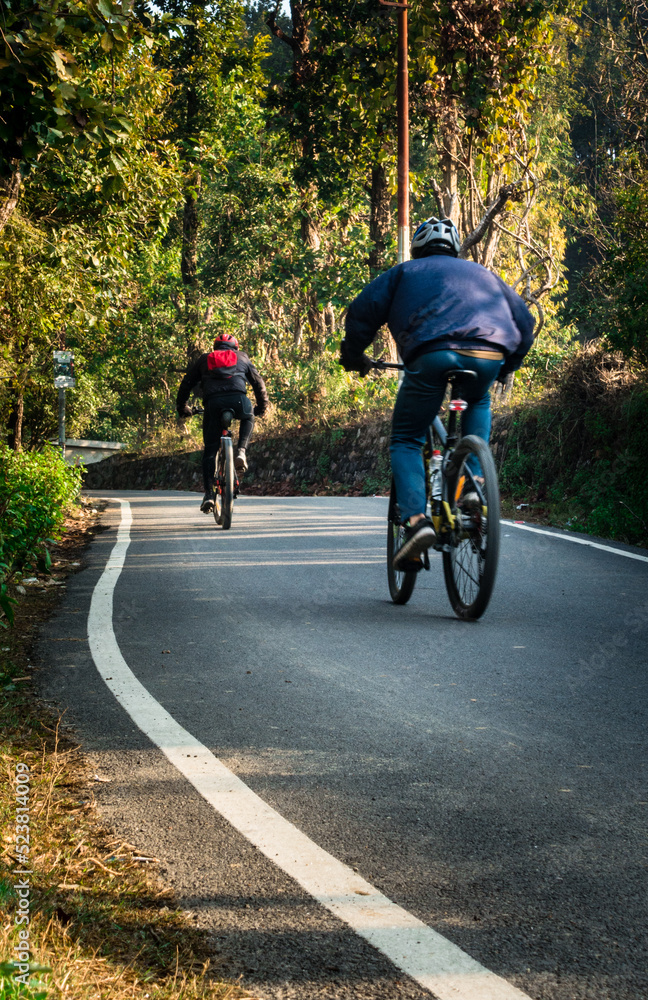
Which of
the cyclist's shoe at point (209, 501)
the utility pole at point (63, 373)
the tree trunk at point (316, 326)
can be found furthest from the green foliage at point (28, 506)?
the tree trunk at point (316, 326)

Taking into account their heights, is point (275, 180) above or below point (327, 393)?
above

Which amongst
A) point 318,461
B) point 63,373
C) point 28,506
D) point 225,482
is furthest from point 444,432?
point 318,461

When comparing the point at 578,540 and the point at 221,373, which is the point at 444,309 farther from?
the point at 221,373

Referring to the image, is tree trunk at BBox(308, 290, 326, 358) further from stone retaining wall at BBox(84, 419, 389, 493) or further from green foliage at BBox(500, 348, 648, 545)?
green foliage at BBox(500, 348, 648, 545)

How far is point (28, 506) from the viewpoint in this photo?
31.2ft

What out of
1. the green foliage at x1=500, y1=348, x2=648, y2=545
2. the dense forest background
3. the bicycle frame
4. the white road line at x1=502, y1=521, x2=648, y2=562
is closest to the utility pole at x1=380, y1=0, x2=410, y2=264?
the dense forest background

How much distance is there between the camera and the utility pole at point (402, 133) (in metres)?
21.5

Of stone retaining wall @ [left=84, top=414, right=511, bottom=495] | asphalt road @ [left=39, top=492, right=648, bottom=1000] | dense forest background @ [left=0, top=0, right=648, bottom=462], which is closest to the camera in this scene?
asphalt road @ [left=39, top=492, right=648, bottom=1000]

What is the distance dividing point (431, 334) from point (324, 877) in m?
3.68

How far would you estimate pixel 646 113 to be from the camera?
50.6 ft

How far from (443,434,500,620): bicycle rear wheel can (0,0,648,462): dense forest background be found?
2.88 metres

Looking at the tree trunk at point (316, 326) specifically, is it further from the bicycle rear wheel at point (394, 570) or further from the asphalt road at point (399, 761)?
the bicycle rear wheel at point (394, 570)

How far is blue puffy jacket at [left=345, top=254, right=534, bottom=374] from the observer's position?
5961 millimetres

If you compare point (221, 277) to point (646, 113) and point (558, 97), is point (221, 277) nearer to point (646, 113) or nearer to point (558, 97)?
point (558, 97)
